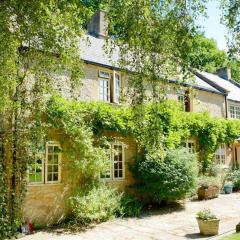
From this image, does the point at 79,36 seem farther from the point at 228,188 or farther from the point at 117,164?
the point at 228,188

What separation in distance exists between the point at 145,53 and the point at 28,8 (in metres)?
2.78

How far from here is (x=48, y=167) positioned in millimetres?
14258

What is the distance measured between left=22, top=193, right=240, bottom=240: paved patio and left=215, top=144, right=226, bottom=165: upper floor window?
7.88 meters

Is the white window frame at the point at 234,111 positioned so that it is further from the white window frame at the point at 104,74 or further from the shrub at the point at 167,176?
the white window frame at the point at 104,74

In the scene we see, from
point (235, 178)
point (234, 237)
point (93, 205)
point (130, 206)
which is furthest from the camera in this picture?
point (235, 178)

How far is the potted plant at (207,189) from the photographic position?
19.2 meters

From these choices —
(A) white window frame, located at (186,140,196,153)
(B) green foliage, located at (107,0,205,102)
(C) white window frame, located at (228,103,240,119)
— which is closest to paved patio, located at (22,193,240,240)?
(A) white window frame, located at (186,140,196,153)

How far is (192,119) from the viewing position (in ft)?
66.7

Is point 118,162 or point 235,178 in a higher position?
point 118,162

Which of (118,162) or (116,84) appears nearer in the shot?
(118,162)

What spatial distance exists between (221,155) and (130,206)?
11026 mm

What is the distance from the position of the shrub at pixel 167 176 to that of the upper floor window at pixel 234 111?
440 inches

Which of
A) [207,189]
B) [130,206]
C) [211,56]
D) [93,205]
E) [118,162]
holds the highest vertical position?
[211,56]

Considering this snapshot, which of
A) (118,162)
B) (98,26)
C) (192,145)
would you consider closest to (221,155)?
(192,145)
